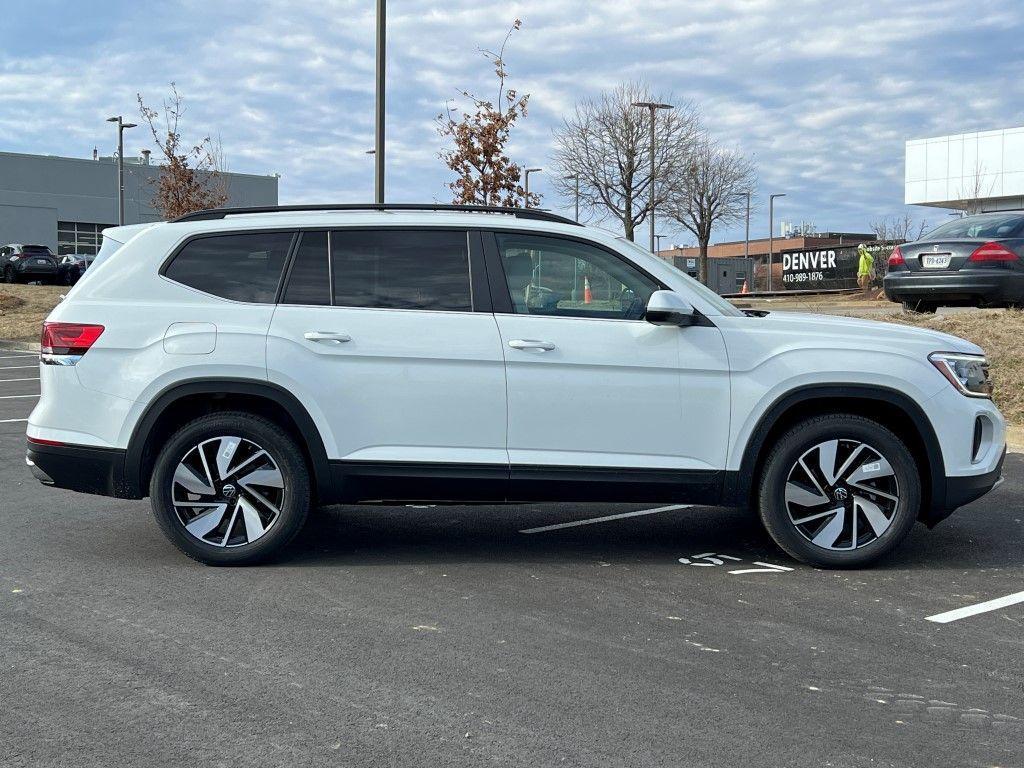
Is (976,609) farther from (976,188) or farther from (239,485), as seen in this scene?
(976,188)

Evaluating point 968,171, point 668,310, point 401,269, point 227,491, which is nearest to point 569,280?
point 668,310

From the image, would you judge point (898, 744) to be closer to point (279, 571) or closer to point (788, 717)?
point (788, 717)

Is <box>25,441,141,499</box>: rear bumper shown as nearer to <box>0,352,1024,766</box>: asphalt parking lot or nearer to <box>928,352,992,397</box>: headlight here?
<box>0,352,1024,766</box>: asphalt parking lot

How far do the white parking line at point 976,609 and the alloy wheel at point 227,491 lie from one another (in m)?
3.22

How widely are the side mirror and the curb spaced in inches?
873

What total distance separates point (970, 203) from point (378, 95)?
4315cm

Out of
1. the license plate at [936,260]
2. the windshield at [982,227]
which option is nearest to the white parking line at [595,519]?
the license plate at [936,260]

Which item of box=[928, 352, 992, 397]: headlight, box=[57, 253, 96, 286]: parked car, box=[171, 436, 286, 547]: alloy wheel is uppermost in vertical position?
box=[57, 253, 96, 286]: parked car

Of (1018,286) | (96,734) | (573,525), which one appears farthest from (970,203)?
(96,734)

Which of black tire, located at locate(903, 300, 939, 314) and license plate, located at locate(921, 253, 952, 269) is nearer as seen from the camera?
license plate, located at locate(921, 253, 952, 269)

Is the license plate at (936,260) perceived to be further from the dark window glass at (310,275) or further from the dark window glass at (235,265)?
the dark window glass at (235,265)

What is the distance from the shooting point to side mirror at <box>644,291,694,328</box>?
18.6 feet

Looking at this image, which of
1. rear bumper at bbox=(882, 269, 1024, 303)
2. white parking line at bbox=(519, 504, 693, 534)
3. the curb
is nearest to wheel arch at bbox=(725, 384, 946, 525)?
white parking line at bbox=(519, 504, 693, 534)

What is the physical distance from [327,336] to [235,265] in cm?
70
